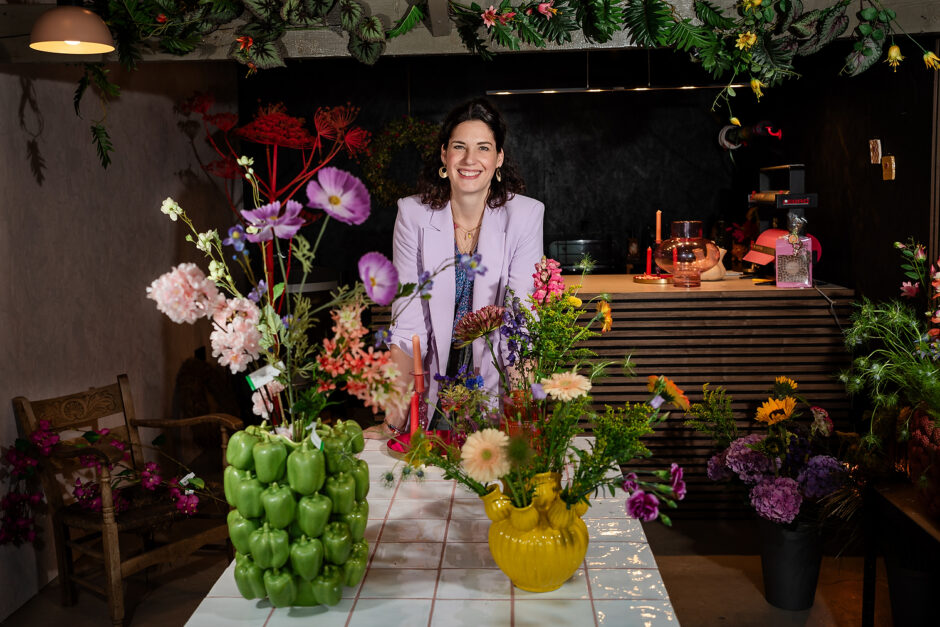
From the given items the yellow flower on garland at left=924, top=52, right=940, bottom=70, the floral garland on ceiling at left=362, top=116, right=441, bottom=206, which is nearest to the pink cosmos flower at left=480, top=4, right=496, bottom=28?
the yellow flower on garland at left=924, top=52, right=940, bottom=70

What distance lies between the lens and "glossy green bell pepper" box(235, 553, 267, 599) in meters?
1.43

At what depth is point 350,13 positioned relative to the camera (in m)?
3.12

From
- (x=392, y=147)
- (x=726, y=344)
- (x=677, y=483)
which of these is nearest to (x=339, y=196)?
(x=677, y=483)

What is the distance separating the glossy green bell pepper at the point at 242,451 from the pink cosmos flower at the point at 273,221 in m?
0.35

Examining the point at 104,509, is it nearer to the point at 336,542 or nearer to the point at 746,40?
the point at 336,542

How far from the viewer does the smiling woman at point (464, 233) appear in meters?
2.77

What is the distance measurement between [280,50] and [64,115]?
1.32 m

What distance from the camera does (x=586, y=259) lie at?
6.11ft

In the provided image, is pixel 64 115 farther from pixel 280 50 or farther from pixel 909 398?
pixel 909 398

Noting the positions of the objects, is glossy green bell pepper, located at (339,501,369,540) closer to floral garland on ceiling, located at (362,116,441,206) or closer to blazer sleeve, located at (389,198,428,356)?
blazer sleeve, located at (389,198,428,356)

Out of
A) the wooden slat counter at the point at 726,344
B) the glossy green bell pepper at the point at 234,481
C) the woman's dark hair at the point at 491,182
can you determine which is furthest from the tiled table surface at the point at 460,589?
the wooden slat counter at the point at 726,344

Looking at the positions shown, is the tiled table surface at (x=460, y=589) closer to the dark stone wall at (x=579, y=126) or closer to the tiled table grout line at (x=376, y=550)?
the tiled table grout line at (x=376, y=550)

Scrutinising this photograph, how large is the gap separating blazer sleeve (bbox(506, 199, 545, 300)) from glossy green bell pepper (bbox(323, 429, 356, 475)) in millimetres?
1447

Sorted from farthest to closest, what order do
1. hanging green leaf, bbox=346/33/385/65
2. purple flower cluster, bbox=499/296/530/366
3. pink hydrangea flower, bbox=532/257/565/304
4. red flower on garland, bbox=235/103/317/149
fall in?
1. red flower on garland, bbox=235/103/317/149
2. hanging green leaf, bbox=346/33/385/65
3. pink hydrangea flower, bbox=532/257/565/304
4. purple flower cluster, bbox=499/296/530/366
